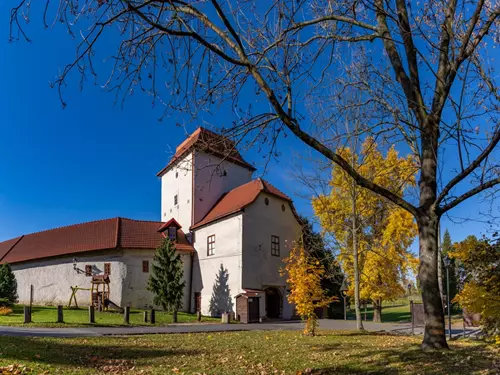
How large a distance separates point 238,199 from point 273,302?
8744 millimetres

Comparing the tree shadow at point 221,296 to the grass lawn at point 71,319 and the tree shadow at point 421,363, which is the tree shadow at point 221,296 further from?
the tree shadow at point 421,363

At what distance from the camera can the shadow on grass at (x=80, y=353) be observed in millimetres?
8641

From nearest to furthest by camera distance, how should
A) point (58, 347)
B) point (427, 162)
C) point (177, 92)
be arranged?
point (177, 92)
point (427, 162)
point (58, 347)

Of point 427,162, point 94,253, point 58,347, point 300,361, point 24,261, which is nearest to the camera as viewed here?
point 300,361

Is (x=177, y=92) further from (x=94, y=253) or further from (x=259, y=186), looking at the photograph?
(x=94, y=253)

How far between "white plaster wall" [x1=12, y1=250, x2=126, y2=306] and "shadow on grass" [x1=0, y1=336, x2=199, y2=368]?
21.5 metres

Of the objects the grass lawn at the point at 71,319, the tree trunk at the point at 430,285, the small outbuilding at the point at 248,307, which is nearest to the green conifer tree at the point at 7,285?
the grass lawn at the point at 71,319

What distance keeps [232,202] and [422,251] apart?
26540mm

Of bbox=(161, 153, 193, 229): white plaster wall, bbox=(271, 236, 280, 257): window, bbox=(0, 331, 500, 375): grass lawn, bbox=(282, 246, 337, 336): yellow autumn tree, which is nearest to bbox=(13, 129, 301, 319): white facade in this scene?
bbox=(271, 236, 280, 257): window

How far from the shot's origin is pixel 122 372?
777cm

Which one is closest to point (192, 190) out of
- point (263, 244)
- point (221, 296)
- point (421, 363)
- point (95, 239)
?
point (263, 244)

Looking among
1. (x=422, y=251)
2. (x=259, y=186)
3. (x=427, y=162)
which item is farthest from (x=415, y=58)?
(x=259, y=186)

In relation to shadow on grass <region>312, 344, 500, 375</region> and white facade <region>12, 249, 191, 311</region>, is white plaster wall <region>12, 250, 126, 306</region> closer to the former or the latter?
white facade <region>12, 249, 191, 311</region>

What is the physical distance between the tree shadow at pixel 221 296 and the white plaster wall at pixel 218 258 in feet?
0.91
